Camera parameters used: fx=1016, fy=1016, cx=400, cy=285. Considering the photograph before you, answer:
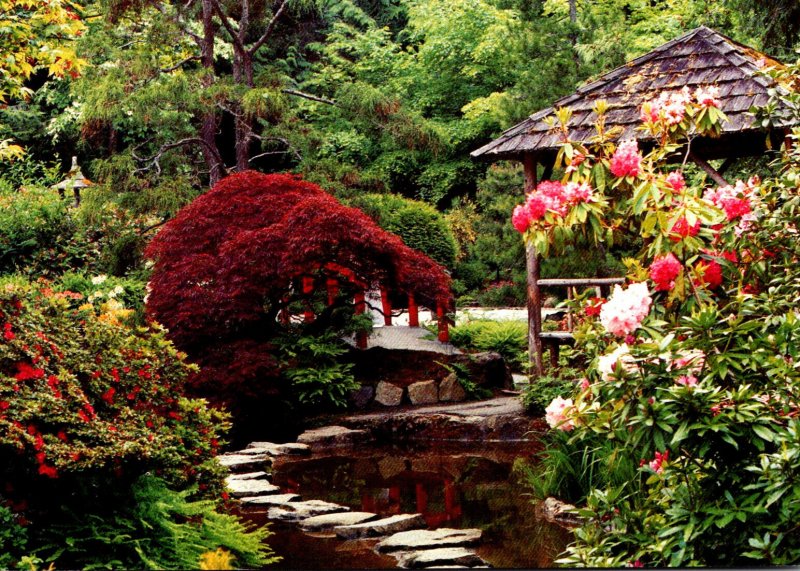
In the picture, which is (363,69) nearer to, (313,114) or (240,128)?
(313,114)

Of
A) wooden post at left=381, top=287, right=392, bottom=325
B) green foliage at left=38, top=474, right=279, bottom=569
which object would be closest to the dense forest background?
wooden post at left=381, top=287, right=392, bottom=325

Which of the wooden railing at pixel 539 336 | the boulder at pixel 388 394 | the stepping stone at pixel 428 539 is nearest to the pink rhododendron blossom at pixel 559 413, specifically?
the stepping stone at pixel 428 539

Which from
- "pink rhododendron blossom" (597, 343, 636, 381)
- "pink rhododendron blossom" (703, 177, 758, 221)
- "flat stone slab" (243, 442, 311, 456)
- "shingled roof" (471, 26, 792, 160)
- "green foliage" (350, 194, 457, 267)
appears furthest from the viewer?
"green foliage" (350, 194, 457, 267)

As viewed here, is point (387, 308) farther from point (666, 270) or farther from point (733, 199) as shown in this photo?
point (666, 270)

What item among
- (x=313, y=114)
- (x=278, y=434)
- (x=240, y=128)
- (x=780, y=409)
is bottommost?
(x=278, y=434)

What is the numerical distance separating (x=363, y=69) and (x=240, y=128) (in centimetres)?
938

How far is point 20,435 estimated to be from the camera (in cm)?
412

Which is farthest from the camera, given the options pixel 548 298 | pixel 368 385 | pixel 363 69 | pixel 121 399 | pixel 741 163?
pixel 363 69

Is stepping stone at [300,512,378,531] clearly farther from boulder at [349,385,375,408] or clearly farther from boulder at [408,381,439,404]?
boulder at [408,381,439,404]

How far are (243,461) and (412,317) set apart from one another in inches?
180

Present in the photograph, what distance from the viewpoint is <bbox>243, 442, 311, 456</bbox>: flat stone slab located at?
8922 millimetres

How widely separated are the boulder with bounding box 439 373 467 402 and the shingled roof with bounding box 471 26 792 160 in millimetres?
2546

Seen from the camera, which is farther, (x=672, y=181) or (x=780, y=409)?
(x=672, y=181)

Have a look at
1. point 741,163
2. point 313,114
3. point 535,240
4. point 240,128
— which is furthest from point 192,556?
point 313,114
